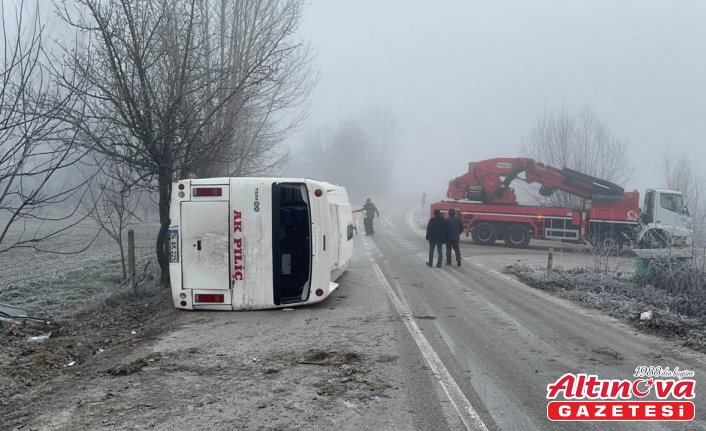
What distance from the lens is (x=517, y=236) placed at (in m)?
23.4

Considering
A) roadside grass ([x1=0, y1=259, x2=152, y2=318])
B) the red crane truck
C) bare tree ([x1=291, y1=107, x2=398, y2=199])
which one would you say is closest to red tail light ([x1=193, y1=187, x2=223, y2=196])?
roadside grass ([x1=0, y1=259, x2=152, y2=318])

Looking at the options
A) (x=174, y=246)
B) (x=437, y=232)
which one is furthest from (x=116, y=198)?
(x=437, y=232)

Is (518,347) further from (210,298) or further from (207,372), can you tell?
(210,298)

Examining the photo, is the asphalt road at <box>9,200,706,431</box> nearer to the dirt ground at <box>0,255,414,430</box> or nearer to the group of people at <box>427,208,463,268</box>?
the dirt ground at <box>0,255,414,430</box>

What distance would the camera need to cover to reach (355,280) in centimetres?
1267

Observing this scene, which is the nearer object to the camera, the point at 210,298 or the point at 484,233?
the point at 210,298

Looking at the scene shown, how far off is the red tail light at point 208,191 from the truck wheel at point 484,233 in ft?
54.5

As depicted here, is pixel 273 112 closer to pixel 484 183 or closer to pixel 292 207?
pixel 484 183

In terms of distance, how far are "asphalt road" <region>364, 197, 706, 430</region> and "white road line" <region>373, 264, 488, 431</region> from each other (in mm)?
67

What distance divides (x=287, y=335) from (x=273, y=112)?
14.1 m

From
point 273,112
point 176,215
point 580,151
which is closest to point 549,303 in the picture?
point 176,215

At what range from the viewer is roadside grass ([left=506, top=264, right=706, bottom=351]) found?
26.7 ft

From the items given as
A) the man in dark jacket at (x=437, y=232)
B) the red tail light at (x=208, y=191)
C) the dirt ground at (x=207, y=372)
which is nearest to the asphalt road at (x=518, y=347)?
the dirt ground at (x=207, y=372)

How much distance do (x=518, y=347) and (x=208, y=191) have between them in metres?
5.12
